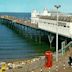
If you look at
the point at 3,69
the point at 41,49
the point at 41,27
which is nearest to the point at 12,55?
the point at 41,49

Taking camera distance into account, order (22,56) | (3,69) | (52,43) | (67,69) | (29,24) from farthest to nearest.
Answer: (29,24) < (52,43) < (22,56) < (3,69) < (67,69)

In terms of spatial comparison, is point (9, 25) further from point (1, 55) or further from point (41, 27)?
point (1, 55)

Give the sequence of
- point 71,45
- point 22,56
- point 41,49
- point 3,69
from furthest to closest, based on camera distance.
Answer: point 41,49 → point 22,56 → point 71,45 → point 3,69

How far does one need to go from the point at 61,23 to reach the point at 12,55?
44.7ft

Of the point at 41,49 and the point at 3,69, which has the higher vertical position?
the point at 3,69

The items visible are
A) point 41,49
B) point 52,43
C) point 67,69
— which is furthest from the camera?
point 52,43

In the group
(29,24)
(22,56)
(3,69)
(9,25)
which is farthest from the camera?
(9,25)

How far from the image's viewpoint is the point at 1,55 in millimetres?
51781

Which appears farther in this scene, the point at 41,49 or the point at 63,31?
the point at 41,49

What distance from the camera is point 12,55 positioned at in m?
51.4

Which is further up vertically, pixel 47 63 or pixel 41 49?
pixel 47 63

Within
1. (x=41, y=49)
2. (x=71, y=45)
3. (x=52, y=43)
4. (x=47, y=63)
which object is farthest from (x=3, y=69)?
(x=52, y=43)

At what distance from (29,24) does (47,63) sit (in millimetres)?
55742

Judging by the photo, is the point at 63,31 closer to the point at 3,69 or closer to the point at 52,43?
the point at 52,43
